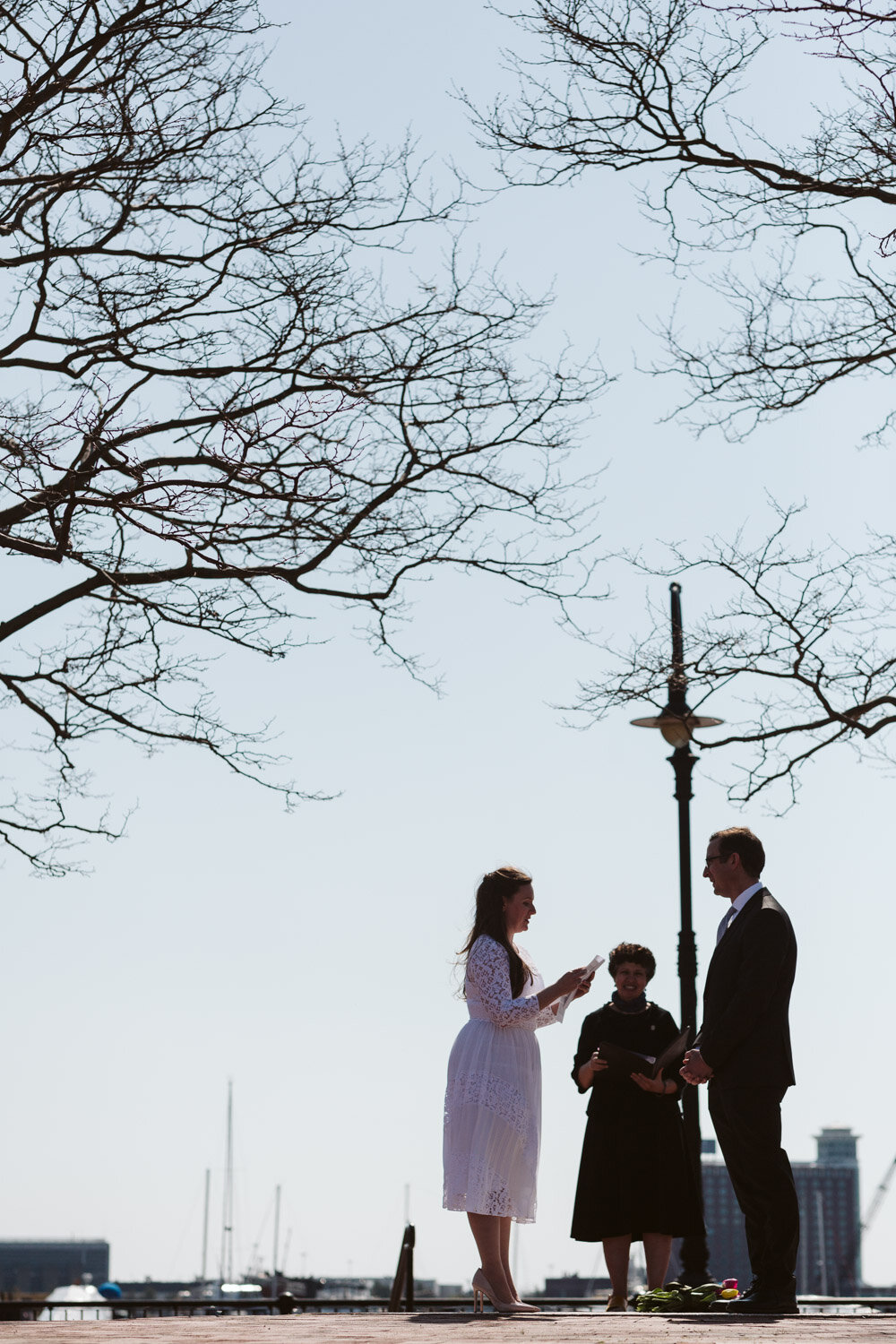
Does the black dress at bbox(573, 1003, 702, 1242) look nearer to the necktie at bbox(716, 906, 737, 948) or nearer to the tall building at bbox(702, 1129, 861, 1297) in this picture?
the necktie at bbox(716, 906, 737, 948)

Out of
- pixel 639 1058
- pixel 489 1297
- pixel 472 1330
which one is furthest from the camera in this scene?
pixel 639 1058

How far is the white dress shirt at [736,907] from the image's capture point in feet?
27.1

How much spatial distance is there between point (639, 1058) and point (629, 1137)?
0.49 m

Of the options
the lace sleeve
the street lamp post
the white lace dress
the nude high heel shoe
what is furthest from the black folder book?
the street lamp post

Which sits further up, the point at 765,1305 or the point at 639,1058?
the point at 639,1058

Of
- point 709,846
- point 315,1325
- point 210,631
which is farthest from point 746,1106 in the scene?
point 210,631

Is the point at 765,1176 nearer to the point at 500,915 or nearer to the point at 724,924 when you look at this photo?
the point at 724,924

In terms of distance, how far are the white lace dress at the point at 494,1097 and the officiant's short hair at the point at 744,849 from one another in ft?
3.67

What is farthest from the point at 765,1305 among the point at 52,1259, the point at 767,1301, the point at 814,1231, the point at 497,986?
the point at 52,1259

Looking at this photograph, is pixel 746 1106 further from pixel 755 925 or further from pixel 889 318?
pixel 889 318

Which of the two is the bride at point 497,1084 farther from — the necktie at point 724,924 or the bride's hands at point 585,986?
the necktie at point 724,924

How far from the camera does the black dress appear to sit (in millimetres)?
9977

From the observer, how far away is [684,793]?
47.1ft

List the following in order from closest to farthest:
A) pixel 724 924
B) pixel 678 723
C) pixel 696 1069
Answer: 1. pixel 696 1069
2. pixel 724 924
3. pixel 678 723
